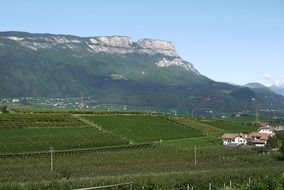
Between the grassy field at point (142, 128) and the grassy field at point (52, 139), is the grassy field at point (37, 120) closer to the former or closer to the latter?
the grassy field at point (52, 139)

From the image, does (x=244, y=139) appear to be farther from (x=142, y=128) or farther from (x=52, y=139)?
(x=52, y=139)

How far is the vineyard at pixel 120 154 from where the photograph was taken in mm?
47312

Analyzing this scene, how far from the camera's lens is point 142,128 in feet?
350

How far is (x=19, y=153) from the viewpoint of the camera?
7475 centimetres

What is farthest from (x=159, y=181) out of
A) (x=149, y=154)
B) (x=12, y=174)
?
(x=149, y=154)

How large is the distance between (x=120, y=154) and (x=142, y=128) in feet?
93.8

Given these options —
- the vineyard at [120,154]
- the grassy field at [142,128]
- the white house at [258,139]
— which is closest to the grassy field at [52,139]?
the vineyard at [120,154]

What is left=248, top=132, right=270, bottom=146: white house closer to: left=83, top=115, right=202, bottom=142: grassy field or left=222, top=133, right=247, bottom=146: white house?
left=222, top=133, right=247, bottom=146: white house

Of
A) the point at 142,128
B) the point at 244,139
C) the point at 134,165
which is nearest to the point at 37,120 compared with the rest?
the point at 142,128

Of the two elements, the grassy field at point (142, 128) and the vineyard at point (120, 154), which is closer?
the vineyard at point (120, 154)

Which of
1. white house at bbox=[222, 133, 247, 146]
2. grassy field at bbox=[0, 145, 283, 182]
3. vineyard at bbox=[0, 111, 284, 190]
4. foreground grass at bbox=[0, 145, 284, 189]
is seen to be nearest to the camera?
vineyard at bbox=[0, 111, 284, 190]

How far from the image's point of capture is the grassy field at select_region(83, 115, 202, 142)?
99.2 metres

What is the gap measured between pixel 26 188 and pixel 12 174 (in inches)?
520

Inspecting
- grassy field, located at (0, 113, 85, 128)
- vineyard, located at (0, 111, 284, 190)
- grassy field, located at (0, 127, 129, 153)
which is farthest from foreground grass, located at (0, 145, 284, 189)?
grassy field, located at (0, 113, 85, 128)
